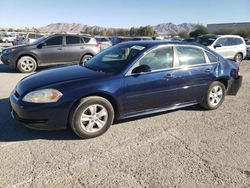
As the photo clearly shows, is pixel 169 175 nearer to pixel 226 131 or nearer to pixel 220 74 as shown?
pixel 226 131

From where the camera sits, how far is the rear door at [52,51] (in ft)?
35.1

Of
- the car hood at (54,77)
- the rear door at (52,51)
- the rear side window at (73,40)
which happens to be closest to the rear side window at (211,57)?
the car hood at (54,77)

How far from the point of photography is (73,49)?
37.1 ft

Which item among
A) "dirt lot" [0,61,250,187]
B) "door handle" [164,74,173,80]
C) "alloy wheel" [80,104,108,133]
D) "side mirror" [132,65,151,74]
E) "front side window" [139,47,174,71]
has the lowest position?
"dirt lot" [0,61,250,187]

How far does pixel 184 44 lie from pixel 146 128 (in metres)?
1.90

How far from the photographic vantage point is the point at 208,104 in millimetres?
5715

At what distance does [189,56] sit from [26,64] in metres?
7.29

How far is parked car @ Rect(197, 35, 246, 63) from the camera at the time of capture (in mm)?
13398

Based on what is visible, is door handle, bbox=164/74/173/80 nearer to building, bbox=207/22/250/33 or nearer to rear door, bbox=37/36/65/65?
rear door, bbox=37/36/65/65

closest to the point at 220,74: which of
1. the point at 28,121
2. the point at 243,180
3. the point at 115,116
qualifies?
the point at 115,116

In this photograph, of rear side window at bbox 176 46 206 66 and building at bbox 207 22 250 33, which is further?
building at bbox 207 22 250 33

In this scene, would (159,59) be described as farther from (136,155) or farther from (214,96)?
(136,155)

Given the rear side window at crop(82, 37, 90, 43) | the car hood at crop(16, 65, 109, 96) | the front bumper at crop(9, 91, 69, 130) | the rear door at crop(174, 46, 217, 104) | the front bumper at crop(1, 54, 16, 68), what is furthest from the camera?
the rear side window at crop(82, 37, 90, 43)

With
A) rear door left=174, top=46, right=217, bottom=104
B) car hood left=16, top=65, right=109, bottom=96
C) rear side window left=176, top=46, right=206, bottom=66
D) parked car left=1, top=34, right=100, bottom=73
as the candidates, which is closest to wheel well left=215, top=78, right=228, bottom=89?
rear door left=174, top=46, right=217, bottom=104
